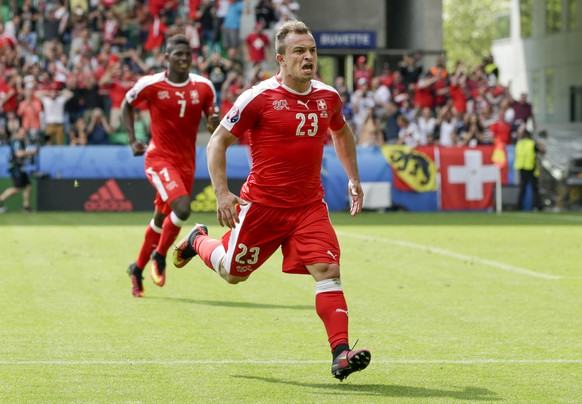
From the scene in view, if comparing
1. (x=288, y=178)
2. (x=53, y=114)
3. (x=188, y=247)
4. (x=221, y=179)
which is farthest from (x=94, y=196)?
(x=221, y=179)

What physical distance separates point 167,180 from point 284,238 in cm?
409

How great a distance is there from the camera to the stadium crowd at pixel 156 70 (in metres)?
30.4

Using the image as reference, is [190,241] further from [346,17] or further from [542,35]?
[542,35]

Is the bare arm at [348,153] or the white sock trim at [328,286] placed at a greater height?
the bare arm at [348,153]

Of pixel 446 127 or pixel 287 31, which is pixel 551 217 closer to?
pixel 446 127

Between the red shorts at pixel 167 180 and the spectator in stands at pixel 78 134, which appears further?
the spectator in stands at pixel 78 134

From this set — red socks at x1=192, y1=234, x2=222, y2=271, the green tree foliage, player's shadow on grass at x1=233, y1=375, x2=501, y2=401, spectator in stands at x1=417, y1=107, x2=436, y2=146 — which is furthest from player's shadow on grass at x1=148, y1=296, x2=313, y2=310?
the green tree foliage

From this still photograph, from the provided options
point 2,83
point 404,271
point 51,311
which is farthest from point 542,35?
point 51,311

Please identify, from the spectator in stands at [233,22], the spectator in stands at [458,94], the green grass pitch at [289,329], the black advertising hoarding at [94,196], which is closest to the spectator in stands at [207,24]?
the spectator in stands at [233,22]

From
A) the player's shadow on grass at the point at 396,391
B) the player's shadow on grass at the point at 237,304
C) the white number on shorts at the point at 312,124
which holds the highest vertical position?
the white number on shorts at the point at 312,124

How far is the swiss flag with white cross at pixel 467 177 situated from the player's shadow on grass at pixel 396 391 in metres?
22.5

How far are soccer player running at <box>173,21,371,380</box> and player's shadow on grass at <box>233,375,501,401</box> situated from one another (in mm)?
280

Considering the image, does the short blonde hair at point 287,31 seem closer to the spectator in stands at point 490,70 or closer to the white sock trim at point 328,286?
the white sock trim at point 328,286

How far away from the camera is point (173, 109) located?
12633 millimetres
